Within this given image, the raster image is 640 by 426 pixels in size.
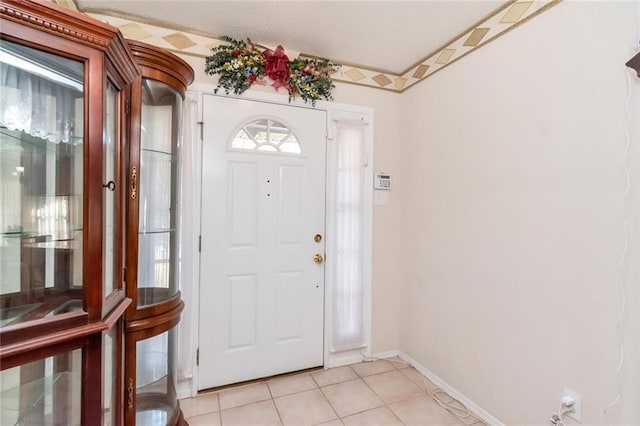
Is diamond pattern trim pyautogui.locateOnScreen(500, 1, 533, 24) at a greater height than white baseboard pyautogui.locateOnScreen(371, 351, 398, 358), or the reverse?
diamond pattern trim pyautogui.locateOnScreen(500, 1, 533, 24)

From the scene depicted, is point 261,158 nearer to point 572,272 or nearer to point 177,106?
point 177,106

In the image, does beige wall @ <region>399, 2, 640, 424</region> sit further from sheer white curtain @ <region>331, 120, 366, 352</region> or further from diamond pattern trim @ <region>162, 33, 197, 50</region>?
diamond pattern trim @ <region>162, 33, 197, 50</region>

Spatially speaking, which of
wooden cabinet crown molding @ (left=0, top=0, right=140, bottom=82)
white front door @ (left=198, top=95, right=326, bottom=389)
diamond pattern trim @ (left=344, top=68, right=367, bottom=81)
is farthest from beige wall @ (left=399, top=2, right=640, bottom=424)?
wooden cabinet crown molding @ (left=0, top=0, right=140, bottom=82)

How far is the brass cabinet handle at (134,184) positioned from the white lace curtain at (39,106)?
15.5 inches

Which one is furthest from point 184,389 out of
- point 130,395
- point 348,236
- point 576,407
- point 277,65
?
point 277,65

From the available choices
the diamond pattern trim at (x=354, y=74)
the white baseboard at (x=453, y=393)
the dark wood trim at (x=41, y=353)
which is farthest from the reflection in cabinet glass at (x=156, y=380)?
the diamond pattern trim at (x=354, y=74)

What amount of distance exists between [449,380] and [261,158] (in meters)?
2.12

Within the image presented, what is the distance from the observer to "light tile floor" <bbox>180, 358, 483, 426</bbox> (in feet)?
6.17

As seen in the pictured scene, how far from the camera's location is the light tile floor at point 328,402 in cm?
188

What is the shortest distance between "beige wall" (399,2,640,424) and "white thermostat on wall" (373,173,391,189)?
32cm

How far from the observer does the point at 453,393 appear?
Result: 214 cm

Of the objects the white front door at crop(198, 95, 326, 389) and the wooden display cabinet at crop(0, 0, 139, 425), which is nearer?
the wooden display cabinet at crop(0, 0, 139, 425)

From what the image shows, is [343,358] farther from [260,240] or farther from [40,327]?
[40,327]

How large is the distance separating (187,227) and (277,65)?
134 centimetres
